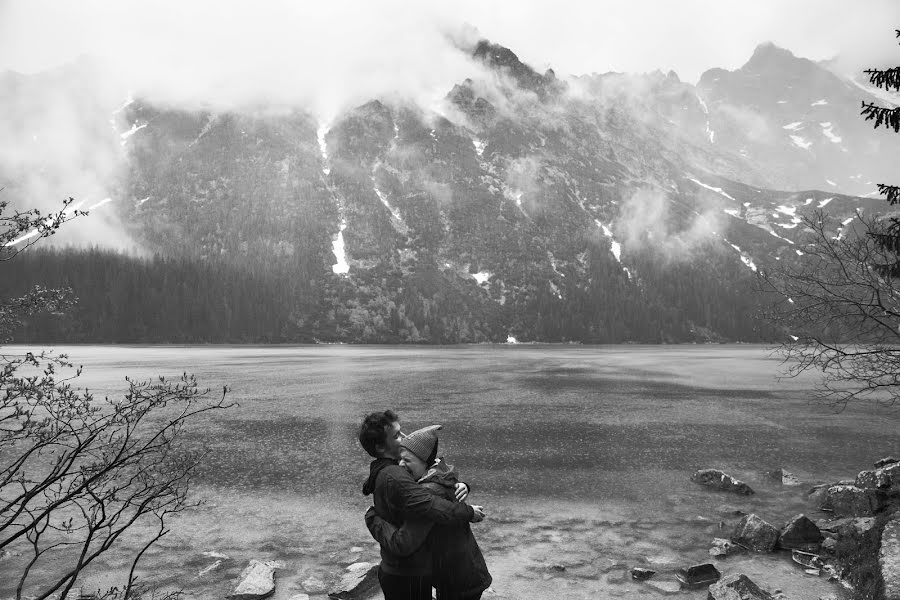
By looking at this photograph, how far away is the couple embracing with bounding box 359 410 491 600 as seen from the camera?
5156 mm

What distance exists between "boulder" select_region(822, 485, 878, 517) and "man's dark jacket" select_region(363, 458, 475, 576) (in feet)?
48.9

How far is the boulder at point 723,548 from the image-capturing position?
41.9ft

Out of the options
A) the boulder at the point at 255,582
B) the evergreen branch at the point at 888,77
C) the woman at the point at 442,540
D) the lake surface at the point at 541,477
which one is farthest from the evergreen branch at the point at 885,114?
the boulder at the point at 255,582

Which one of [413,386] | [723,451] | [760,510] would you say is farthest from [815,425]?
[413,386]

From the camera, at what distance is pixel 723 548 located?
13008mm

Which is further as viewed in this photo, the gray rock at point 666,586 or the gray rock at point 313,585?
the gray rock at point 313,585

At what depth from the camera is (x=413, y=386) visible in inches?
1980

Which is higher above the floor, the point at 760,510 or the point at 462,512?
the point at 462,512

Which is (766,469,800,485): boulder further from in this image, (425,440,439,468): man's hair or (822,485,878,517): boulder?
(425,440,439,468): man's hair

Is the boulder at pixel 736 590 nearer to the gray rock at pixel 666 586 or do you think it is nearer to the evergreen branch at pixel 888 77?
the gray rock at pixel 666 586

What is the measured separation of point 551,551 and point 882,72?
43.5ft

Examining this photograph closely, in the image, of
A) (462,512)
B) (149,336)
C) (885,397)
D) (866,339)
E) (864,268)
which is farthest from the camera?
(149,336)

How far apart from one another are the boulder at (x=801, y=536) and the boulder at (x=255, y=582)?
12983 mm

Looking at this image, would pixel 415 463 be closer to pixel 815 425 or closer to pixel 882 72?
pixel 882 72
